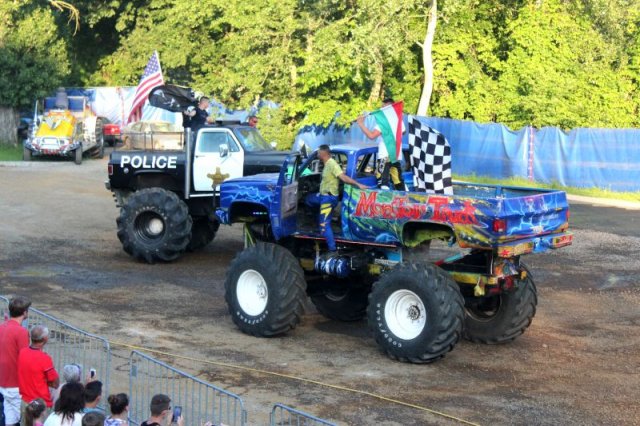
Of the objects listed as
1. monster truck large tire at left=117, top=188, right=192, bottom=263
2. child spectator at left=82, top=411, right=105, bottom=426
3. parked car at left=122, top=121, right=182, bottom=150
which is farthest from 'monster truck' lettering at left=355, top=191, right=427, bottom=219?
parked car at left=122, top=121, right=182, bottom=150

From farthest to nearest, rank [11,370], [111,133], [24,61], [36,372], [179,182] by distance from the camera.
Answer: [111,133]
[24,61]
[179,182]
[11,370]
[36,372]

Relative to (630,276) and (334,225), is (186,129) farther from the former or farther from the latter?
(630,276)

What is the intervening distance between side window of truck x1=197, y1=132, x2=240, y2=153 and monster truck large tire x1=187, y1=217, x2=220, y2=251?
1501 millimetres

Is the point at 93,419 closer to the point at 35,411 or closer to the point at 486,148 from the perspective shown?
the point at 35,411

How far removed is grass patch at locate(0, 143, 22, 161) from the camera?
3941 cm

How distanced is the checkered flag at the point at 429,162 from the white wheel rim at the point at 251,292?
2343 millimetres

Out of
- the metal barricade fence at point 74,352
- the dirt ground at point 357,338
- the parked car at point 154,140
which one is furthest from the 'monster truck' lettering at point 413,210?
the parked car at point 154,140

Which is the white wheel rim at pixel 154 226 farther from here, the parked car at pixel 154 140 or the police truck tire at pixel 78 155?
the police truck tire at pixel 78 155

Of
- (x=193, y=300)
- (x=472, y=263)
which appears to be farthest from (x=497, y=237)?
(x=193, y=300)

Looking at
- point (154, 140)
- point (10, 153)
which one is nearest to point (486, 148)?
point (154, 140)

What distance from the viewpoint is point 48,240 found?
2062 cm

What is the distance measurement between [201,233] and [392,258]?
751 centimetres

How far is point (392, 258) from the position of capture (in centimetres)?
1293

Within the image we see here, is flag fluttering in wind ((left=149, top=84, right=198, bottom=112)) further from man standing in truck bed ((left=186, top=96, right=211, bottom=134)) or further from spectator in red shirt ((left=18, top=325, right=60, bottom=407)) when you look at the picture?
spectator in red shirt ((left=18, top=325, right=60, bottom=407))
